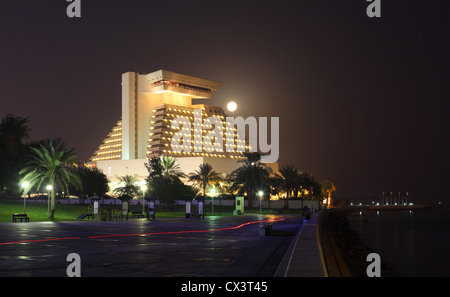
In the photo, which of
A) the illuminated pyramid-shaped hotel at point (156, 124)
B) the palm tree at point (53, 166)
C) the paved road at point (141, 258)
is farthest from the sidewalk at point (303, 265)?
the illuminated pyramid-shaped hotel at point (156, 124)

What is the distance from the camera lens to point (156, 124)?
164 metres

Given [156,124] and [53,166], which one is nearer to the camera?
[53,166]


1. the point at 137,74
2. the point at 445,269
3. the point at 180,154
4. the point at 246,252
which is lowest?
the point at 445,269

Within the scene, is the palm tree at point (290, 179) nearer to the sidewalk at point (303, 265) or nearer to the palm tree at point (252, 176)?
the palm tree at point (252, 176)

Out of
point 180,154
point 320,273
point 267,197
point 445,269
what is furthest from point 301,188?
point 320,273

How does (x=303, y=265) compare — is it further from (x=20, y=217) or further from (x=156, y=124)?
(x=156, y=124)

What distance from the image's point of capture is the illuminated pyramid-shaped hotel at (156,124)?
157m

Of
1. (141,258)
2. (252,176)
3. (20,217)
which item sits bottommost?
(20,217)

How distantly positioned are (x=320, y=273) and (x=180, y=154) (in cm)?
14614

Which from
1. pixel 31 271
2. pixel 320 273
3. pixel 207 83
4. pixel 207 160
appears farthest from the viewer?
pixel 207 83

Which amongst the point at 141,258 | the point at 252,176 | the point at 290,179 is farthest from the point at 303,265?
→ the point at 290,179

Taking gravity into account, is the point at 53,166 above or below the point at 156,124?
below
